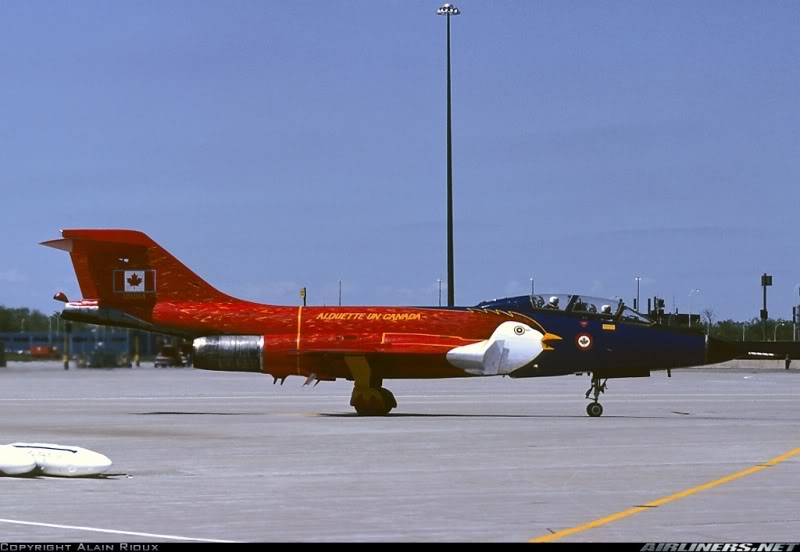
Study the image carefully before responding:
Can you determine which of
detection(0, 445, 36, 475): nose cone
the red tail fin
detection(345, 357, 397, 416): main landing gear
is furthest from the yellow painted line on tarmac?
the red tail fin

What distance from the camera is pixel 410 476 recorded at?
19250 mm

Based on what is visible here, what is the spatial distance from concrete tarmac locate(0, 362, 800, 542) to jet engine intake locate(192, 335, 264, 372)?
1373 millimetres

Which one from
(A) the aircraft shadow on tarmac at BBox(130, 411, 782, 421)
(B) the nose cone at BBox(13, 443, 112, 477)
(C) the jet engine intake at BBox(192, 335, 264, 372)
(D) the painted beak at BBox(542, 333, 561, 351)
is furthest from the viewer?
(C) the jet engine intake at BBox(192, 335, 264, 372)

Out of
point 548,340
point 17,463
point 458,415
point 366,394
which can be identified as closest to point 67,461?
point 17,463

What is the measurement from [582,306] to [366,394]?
229 inches

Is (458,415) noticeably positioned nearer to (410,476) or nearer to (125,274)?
(125,274)

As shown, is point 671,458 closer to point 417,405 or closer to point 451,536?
point 451,536

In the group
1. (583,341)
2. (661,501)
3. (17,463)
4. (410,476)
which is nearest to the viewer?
(661,501)

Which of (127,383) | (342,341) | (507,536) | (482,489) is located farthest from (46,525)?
(127,383)

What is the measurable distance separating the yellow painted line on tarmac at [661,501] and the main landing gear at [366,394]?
15.1 meters

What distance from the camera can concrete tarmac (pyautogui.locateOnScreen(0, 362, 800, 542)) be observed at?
1378 centimetres

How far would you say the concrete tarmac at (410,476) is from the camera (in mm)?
13781

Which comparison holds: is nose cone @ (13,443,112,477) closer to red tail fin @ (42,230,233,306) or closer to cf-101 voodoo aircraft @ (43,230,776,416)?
cf-101 voodoo aircraft @ (43,230,776,416)

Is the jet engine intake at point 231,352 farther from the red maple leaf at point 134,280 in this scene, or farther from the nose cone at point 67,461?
the nose cone at point 67,461
